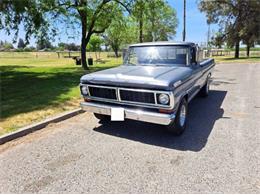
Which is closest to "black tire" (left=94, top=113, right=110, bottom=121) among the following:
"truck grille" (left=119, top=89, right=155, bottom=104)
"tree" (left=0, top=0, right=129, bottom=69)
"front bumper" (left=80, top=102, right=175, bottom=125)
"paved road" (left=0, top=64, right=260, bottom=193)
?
"paved road" (left=0, top=64, right=260, bottom=193)

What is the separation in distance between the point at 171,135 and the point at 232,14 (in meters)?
30.8

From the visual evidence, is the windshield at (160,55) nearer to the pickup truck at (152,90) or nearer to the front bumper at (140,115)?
the pickup truck at (152,90)

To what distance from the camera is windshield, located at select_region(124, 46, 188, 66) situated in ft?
17.4

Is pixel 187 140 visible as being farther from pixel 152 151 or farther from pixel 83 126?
pixel 83 126

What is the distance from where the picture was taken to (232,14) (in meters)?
30.1

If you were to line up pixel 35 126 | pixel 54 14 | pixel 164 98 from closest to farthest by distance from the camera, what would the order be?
pixel 164 98
pixel 35 126
pixel 54 14

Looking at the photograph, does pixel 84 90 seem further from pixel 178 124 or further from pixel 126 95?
pixel 178 124

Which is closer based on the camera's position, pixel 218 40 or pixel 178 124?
pixel 178 124

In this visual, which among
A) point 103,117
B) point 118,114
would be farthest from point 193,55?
point 103,117

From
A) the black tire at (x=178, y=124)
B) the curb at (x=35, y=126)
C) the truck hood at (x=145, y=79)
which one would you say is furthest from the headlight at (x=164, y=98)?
the curb at (x=35, y=126)

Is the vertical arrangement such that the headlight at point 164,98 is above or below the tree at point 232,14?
below

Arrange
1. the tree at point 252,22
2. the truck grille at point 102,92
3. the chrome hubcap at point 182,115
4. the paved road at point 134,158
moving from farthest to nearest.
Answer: the tree at point 252,22 → the chrome hubcap at point 182,115 → the truck grille at point 102,92 → the paved road at point 134,158

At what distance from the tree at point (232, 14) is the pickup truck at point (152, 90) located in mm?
28091

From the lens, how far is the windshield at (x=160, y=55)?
5.30m
